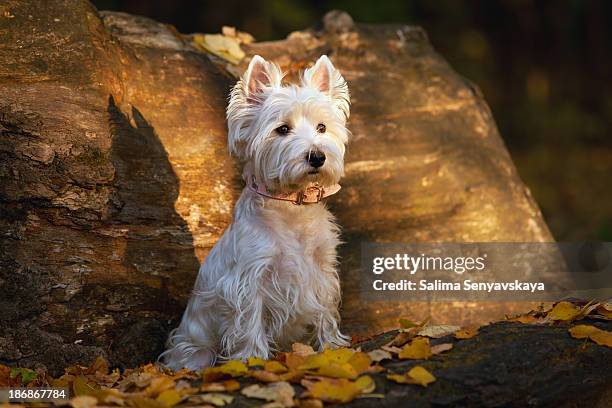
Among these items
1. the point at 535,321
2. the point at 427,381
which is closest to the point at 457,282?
the point at 535,321

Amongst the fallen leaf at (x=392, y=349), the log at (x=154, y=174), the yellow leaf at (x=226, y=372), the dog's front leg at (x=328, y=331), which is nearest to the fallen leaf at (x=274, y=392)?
the yellow leaf at (x=226, y=372)

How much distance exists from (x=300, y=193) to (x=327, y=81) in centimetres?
74

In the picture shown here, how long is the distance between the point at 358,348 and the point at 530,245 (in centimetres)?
274

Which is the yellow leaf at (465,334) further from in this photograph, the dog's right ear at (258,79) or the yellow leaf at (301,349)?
the dog's right ear at (258,79)

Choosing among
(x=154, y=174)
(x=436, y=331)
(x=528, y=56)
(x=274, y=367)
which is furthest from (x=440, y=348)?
(x=528, y=56)

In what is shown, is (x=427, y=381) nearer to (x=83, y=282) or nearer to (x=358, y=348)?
(x=358, y=348)

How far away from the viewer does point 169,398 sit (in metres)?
3.81

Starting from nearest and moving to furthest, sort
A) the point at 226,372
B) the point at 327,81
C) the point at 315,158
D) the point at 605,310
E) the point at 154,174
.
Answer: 1. the point at 226,372
2. the point at 315,158
3. the point at 605,310
4. the point at 327,81
5. the point at 154,174

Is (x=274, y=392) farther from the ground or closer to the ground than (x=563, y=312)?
closer to the ground

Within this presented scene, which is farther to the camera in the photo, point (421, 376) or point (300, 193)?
point (300, 193)

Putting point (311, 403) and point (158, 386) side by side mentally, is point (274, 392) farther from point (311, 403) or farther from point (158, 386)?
point (158, 386)

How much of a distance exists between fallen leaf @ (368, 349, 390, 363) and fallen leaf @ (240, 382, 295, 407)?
0.53 metres

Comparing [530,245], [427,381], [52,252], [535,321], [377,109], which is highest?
[377,109]

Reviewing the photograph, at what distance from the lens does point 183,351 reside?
524 cm
